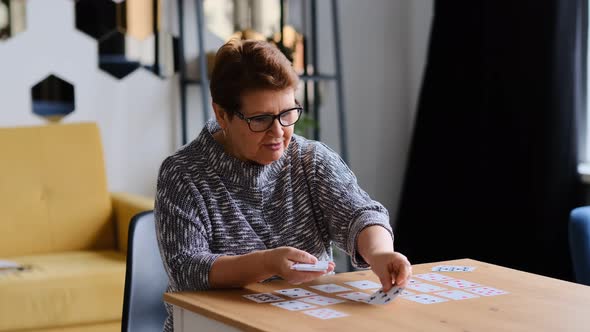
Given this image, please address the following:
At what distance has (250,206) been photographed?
A: 1.94m

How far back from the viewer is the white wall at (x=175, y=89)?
3.97 metres

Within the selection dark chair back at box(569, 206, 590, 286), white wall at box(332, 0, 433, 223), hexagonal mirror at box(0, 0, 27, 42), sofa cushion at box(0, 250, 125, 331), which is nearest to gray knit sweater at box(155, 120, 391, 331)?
dark chair back at box(569, 206, 590, 286)

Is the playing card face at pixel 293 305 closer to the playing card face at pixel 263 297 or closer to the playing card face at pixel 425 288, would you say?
the playing card face at pixel 263 297

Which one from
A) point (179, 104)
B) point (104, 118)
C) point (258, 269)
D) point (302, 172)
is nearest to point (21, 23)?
point (104, 118)

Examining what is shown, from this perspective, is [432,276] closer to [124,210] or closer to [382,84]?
[124,210]

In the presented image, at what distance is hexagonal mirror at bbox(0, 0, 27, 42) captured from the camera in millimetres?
3900

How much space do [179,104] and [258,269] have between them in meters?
2.69

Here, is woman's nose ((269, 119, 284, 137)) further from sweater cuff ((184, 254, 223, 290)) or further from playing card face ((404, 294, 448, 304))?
playing card face ((404, 294, 448, 304))

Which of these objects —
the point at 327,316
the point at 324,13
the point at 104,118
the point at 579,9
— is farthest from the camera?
the point at 324,13

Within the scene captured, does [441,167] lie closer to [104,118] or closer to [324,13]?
[324,13]

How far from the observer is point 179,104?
431 centimetres

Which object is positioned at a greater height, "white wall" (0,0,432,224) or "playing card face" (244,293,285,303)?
"white wall" (0,0,432,224)

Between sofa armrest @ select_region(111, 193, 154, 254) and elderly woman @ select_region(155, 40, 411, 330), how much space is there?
5.43 feet

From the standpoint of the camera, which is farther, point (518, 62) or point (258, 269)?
point (518, 62)
